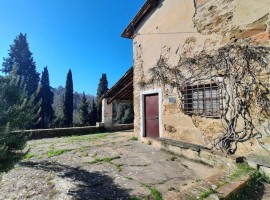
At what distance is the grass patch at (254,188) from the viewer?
342 centimetres

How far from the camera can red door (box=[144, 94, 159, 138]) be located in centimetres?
806

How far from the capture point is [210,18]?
5.88 m

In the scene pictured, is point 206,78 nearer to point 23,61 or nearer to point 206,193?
point 206,193

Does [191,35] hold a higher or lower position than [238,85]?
higher

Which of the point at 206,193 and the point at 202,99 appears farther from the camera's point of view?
the point at 202,99

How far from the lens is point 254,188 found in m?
3.72

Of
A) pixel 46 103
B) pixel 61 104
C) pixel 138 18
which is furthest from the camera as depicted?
pixel 61 104

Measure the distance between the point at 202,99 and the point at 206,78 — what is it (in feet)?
2.04

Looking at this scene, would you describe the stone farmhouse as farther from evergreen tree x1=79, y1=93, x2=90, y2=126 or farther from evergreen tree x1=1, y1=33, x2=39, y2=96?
evergreen tree x1=79, y1=93, x2=90, y2=126

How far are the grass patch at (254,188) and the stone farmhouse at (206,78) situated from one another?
0.26 metres

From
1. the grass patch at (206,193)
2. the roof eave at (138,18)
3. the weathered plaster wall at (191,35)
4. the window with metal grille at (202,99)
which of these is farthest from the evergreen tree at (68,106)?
the grass patch at (206,193)

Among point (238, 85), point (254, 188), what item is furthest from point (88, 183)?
point (238, 85)

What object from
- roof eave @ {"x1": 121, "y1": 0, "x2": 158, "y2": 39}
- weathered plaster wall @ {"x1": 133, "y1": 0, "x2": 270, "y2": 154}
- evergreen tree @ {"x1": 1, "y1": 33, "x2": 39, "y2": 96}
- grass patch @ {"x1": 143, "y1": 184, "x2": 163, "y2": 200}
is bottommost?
grass patch @ {"x1": 143, "y1": 184, "x2": 163, "y2": 200}

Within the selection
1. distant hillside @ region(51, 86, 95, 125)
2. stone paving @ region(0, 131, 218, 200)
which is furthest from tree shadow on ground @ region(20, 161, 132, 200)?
distant hillside @ region(51, 86, 95, 125)
